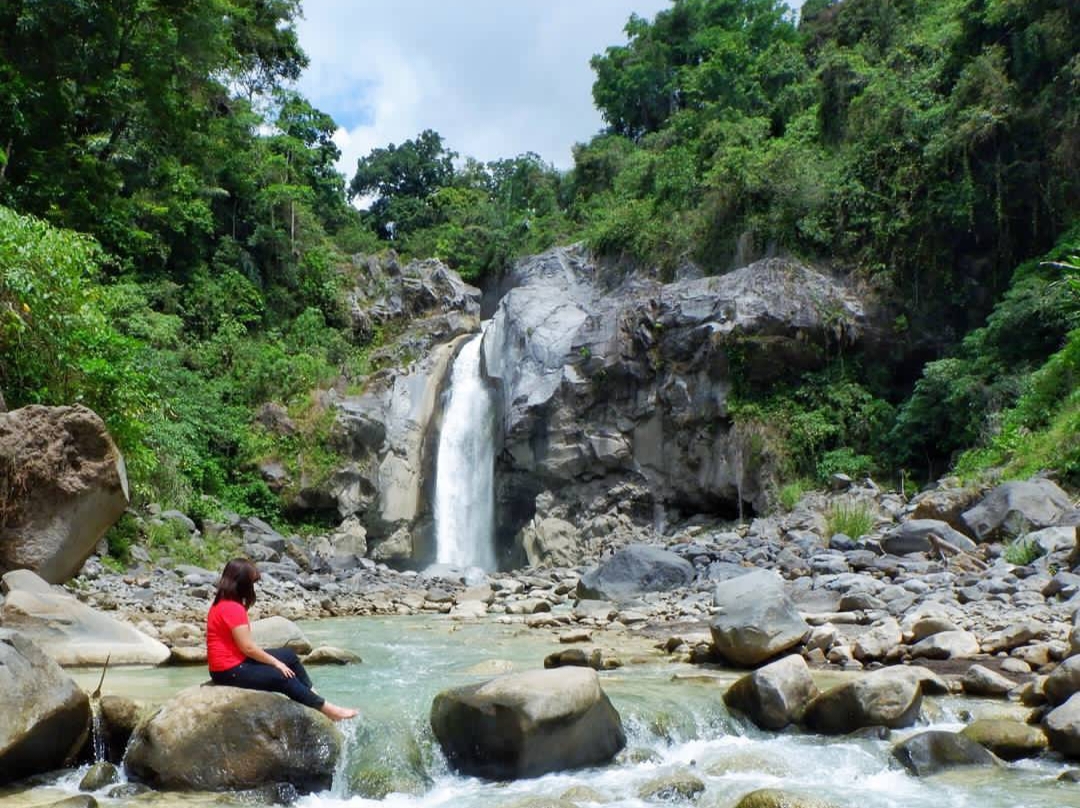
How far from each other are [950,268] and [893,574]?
11298 mm

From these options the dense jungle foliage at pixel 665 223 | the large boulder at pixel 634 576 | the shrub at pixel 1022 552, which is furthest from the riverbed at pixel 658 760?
the dense jungle foliage at pixel 665 223

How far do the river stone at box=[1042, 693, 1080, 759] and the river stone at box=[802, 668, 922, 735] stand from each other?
80 cm

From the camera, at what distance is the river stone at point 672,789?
5039 mm

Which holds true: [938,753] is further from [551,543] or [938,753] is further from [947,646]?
[551,543]

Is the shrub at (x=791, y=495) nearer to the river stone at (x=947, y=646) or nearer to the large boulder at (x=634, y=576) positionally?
the large boulder at (x=634, y=576)

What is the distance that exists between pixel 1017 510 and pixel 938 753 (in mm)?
7098

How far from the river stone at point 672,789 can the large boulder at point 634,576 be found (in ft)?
23.4

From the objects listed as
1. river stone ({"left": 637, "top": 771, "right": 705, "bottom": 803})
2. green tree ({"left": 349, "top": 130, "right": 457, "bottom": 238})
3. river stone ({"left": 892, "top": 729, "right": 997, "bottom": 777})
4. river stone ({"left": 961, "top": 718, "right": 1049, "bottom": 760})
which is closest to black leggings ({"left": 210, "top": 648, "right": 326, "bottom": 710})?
river stone ({"left": 637, "top": 771, "right": 705, "bottom": 803})

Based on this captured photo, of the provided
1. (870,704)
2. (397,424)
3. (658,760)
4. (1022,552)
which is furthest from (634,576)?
(397,424)

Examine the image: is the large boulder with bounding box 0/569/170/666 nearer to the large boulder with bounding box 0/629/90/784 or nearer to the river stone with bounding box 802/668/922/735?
the large boulder with bounding box 0/629/90/784

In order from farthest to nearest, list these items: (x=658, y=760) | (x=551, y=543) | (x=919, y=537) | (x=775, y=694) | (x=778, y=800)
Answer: (x=551, y=543) < (x=919, y=537) < (x=775, y=694) < (x=658, y=760) < (x=778, y=800)

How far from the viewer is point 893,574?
35.3 feet

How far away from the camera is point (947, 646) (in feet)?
24.2

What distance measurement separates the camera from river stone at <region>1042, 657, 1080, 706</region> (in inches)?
224
